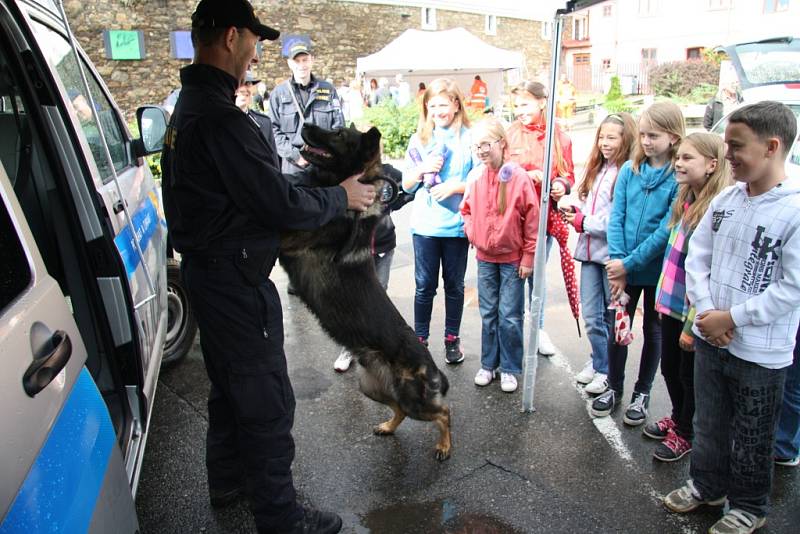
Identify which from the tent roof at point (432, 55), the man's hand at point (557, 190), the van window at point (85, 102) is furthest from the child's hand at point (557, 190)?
the tent roof at point (432, 55)

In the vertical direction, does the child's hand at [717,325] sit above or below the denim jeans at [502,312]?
above

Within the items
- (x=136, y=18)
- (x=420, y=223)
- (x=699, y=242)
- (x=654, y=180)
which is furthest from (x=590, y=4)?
(x=136, y=18)

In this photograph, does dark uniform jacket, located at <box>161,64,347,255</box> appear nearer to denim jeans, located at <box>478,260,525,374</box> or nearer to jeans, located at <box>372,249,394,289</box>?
denim jeans, located at <box>478,260,525,374</box>

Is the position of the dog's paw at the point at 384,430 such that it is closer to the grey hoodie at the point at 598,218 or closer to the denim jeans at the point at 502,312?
the denim jeans at the point at 502,312

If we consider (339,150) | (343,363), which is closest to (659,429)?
(343,363)

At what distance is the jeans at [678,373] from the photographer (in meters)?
2.93

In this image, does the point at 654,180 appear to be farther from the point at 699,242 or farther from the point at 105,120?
the point at 105,120

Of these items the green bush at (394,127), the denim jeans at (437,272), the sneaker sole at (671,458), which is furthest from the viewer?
the green bush at (394,127)

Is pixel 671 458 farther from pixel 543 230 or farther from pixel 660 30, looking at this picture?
pixel 660 30

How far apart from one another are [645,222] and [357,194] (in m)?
1.72

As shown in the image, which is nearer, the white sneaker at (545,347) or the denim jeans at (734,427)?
the denim jeans at (734,427)

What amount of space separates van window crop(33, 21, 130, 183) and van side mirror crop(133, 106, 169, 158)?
18 centimetres

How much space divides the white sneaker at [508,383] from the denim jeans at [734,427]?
Answer: 53.2 inches

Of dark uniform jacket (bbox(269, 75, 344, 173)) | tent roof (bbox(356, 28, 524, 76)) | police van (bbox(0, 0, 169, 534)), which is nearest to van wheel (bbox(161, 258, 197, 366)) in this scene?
police van (bbox(0, 0, 169, 534))
